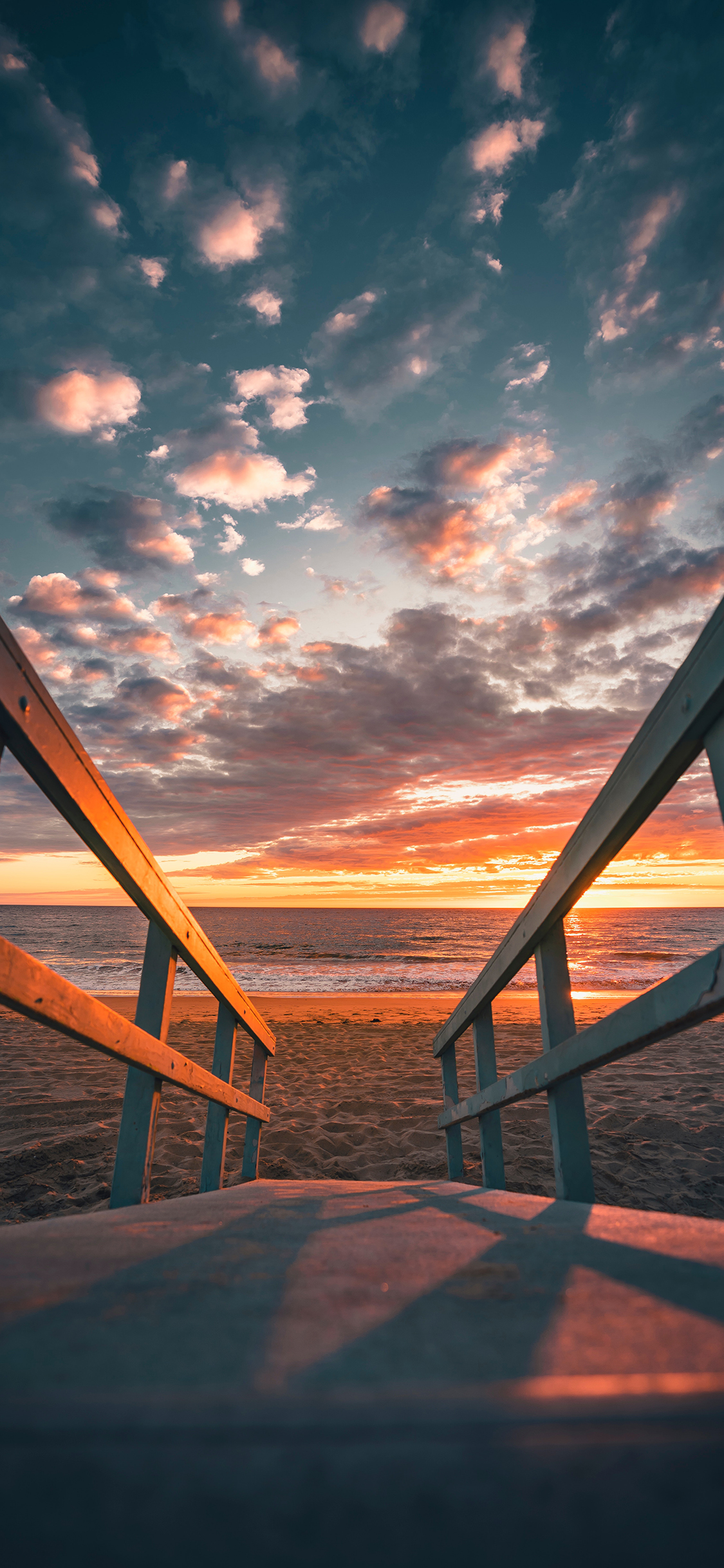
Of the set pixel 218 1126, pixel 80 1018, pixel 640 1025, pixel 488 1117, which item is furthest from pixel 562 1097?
pixel 218 1126

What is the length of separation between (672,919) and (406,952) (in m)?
40.5

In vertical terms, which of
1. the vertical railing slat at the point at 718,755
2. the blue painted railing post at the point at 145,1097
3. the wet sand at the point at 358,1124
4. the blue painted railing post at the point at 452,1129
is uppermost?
the vertical railing slat at the point at 718,755

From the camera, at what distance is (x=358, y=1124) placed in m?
5.62

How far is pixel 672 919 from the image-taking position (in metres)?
58.1

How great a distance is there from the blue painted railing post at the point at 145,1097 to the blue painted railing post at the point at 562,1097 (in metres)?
1.23

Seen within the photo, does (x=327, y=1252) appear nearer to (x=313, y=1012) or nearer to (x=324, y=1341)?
(x=324, y=1341)

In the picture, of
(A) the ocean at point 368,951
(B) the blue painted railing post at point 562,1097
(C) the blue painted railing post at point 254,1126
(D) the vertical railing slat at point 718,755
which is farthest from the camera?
(A) the ocean at point 368,951

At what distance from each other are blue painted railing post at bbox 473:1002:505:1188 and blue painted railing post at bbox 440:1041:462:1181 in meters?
0.73

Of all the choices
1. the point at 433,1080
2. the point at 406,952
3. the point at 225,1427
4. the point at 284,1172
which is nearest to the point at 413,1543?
the point at 225,1427

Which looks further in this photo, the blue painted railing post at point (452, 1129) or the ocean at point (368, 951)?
the ocean at point (368, 951)

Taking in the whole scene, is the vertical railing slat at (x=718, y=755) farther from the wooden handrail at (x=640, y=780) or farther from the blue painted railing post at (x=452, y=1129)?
the blue painted railing post at (x=452, y=1129)

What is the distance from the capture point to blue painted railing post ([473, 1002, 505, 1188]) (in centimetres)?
277

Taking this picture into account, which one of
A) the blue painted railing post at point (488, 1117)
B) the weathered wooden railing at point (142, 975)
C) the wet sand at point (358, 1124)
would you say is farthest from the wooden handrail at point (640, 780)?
the wet sand at point (358, 1124)

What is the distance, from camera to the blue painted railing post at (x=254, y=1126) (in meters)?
3.60
